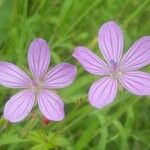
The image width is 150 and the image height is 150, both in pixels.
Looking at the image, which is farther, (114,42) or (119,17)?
(119,17)

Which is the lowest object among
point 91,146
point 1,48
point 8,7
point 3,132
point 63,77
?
point 91,146

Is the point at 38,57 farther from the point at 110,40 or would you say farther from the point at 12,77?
the point at 110,40

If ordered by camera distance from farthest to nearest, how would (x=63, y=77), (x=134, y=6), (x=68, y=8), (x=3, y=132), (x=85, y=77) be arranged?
1. (x=134, y=6)
2. (x=85, y=77)
3. (x=68, y=8)
4. (x=3, y=132)
5. (x=63, y=77)

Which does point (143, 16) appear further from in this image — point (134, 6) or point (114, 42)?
point (114, 42)

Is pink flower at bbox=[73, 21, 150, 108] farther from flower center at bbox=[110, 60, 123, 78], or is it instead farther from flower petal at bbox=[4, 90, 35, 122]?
flower petal at bbox=[4, 90, 35, 122]

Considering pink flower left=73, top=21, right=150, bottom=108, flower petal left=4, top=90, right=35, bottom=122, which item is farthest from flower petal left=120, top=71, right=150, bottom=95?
flower petal left=4, top=90, right=35, bottom=122

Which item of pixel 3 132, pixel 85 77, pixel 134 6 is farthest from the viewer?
pixel 134 6

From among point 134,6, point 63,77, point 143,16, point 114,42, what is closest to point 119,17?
point 134,6
